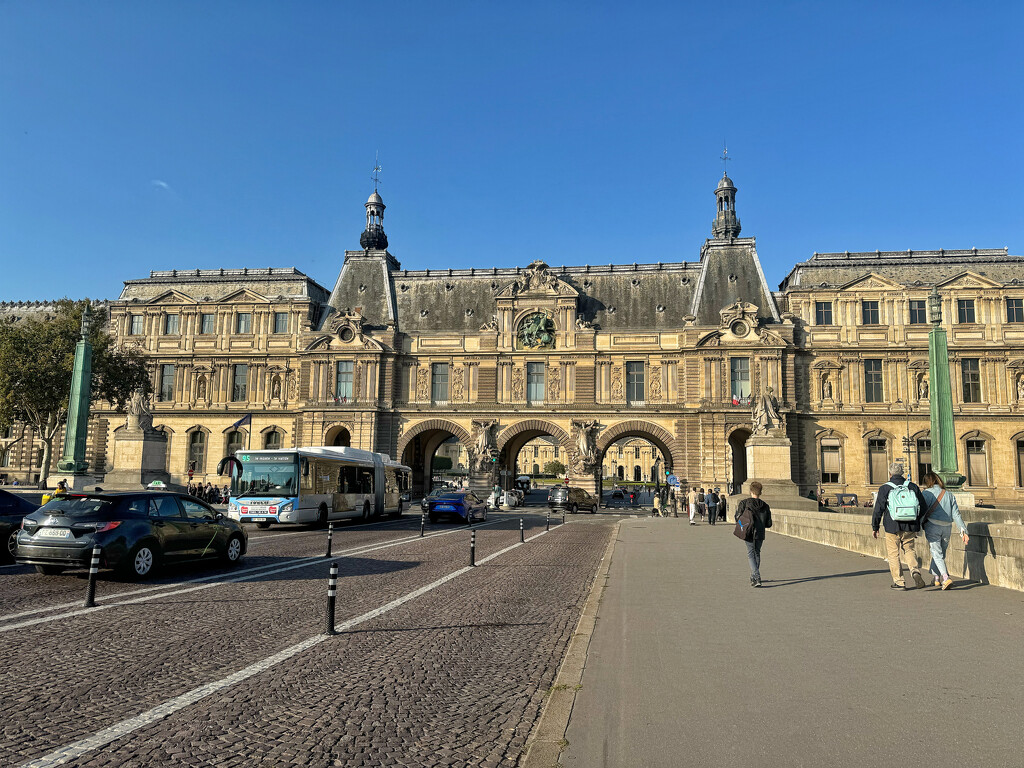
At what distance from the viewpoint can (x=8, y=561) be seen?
15.4 m

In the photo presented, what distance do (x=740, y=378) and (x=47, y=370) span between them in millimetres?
44139

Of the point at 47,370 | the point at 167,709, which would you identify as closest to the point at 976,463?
the point at 167,709

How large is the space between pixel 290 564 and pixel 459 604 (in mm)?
6003

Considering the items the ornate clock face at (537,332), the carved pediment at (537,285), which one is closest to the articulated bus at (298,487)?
the ornate clock face at (537,332)

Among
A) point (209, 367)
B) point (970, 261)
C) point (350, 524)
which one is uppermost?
point (970, 261)

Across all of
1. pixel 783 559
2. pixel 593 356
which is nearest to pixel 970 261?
pixel 593 356

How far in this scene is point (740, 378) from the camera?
49562 mm

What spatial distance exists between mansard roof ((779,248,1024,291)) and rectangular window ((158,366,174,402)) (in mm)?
45615

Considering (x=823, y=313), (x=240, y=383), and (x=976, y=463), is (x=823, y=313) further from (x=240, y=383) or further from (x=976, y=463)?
(x=240, y=383)

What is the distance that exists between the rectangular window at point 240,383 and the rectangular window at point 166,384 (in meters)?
4.88

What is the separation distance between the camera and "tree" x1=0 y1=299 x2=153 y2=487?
45250 millimetres

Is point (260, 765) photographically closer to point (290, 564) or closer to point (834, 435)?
point (290, 564)

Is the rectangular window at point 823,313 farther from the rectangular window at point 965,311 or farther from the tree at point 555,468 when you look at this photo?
the tree at point 555,468

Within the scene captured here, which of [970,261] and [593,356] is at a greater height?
[970,261]
